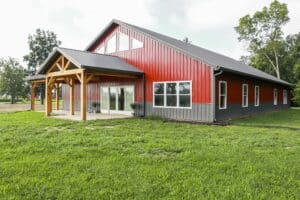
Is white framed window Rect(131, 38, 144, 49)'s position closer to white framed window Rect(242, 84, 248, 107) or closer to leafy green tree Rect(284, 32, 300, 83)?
white framed window Rect(242, 84, 248, 107)

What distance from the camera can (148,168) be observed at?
4844 mm

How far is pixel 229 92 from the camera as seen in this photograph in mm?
13742

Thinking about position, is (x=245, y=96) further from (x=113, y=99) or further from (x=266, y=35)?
(x=266, y=35)

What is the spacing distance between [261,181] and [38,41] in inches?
1938

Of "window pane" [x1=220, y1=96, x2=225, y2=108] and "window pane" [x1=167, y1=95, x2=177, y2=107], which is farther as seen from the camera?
"window pane" [x1=167, y1=95, x2=177, y2=107]

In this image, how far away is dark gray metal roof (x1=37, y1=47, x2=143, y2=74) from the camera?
12555mm

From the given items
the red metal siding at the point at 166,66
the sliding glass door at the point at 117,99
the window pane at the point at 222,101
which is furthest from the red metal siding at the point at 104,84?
the window pane at the point at 222,101

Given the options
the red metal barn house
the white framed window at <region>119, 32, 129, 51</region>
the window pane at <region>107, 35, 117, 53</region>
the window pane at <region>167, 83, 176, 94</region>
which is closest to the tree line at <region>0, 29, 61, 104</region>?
the window pane at <region>107, 35, 117, 53</region>

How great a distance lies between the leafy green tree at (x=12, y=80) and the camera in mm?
43531

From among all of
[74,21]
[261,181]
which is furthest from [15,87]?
[261,181]

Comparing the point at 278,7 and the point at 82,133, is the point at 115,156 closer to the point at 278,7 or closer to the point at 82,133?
the point at 82,133

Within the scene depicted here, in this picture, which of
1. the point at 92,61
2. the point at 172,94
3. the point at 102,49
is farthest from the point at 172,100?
the point at 102,49

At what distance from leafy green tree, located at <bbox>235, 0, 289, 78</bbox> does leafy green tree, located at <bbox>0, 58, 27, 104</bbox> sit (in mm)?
33278

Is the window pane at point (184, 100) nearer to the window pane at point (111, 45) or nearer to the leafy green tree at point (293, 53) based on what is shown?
the window pane at point (111, 45)
